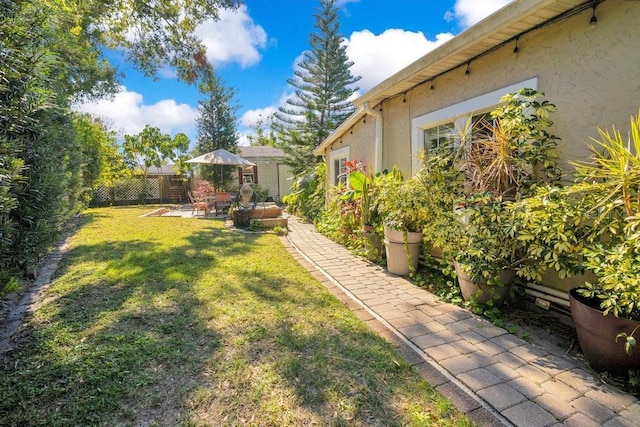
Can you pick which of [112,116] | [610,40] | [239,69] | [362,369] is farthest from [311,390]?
[112,116]

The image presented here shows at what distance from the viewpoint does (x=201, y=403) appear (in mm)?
2234

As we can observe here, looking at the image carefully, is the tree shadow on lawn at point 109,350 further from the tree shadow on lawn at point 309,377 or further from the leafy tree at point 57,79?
the leafy tree at point 57,79

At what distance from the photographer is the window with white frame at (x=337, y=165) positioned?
941cm

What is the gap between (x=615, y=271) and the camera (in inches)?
88.7

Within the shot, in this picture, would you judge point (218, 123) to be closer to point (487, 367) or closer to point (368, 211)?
point (368, 211)

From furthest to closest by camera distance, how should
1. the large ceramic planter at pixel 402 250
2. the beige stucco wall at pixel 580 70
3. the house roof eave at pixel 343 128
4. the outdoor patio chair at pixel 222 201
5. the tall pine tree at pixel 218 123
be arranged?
the tall pine tree at pixel 218 123
the outdoor patio chair at pixel 222 201
the house roof eave at pixel 343 128
the large ceramic planter at pixel 402 250
the beige stucco wall at pixel 580 70

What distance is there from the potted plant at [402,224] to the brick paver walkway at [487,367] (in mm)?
702

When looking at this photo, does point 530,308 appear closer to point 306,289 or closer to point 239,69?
point 306,289

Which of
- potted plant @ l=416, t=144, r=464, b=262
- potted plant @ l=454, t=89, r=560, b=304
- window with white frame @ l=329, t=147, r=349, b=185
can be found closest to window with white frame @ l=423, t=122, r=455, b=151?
potted plant @ l=416, t=144, r=464, b=262

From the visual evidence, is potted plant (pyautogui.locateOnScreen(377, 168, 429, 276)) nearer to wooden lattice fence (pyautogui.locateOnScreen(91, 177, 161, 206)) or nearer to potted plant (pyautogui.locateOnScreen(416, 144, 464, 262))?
potted plant (pyautogui.locateOnScreen(416, 144, 464, 262))

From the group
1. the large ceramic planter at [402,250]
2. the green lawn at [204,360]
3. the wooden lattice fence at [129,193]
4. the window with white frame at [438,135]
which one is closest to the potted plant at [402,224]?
the large ceramic planter at [402,250]

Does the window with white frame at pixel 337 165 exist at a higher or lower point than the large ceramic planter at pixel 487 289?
higher

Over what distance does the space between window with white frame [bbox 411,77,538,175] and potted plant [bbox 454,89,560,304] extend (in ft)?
1.55

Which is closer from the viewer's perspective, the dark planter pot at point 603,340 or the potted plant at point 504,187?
the dark planter pot at point 603,340
